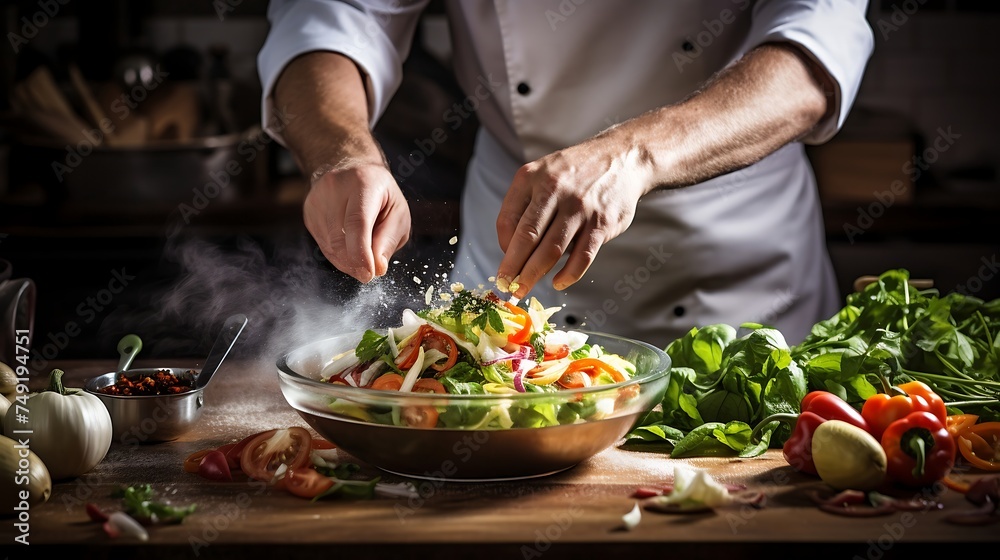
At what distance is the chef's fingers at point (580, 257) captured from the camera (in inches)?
51.2

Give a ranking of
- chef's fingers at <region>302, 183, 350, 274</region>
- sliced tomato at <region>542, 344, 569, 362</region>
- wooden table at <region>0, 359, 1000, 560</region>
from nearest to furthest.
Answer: wooden table at <region>0, 359, 1000, 560</region>
sliced tomato at <region>542, 344, 569, 362</region>
chef's fingers at <region>302, 183, 350, 274</region>

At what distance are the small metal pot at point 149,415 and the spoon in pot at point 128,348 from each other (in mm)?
127

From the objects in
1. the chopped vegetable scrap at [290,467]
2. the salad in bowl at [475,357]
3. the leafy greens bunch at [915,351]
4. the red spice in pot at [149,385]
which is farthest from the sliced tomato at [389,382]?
the leafy greens bunch at [915,351]

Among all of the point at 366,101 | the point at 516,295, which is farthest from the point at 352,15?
the point at 516,295

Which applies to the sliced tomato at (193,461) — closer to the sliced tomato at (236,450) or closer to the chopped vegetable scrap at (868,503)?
the sliced tomato at (236,450)

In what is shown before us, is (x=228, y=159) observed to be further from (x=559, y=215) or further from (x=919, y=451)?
(x=919, y=451)

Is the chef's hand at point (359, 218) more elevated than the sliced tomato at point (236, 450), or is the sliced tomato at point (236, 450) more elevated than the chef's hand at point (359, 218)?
the chef's hand at point (359, 218)

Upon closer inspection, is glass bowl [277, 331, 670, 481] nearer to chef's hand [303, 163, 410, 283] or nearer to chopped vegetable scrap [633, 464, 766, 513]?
chopped vegetable scrap [633, 464, 766, 513]

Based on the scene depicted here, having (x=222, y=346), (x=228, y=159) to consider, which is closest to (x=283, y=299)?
(x=222, y=346)

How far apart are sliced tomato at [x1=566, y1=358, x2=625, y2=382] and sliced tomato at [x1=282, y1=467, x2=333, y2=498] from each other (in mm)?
361

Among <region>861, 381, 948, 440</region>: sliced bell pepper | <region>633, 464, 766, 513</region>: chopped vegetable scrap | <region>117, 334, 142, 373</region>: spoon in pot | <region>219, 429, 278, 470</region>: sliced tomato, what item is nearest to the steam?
<region>117, 334, 142, 373</region>: spoon in pot

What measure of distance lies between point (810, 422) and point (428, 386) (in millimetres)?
495

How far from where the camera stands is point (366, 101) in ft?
6.51

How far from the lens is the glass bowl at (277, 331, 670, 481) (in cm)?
112
